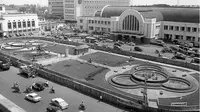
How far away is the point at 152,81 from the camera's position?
33.3 m

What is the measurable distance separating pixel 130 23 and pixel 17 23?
153ft

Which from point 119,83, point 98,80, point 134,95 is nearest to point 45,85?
point 98,80

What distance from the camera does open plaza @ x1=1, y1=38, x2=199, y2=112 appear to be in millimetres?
28672

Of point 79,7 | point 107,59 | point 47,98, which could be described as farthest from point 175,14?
point 79,7

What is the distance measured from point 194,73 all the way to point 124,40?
3531 centimetres

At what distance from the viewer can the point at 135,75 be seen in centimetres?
3619

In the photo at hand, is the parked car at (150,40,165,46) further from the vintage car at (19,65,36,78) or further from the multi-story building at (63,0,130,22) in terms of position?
the multi-story building at (63,0,130,22)

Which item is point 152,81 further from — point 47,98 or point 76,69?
point 47,98

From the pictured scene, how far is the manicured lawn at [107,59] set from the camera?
45.1m

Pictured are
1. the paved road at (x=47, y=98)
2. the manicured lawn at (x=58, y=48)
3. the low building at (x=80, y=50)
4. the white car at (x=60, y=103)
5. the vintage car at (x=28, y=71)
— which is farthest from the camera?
the manicured lawn at (x=58, y=48)

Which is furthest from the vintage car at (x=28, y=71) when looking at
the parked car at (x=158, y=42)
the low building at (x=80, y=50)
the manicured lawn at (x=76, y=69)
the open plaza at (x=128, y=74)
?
the parked car at (x=158, y=42)

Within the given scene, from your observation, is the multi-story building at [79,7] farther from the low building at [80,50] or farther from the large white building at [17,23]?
the low building at [80,50]

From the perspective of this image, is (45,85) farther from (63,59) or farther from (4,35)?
(4,35)

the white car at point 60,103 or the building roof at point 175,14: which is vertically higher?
the building roof at point 175,14
